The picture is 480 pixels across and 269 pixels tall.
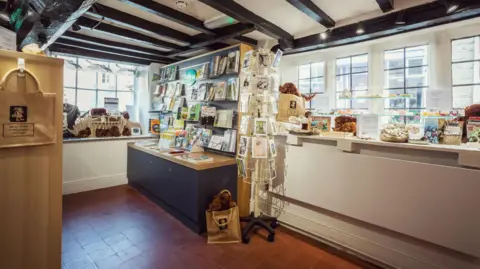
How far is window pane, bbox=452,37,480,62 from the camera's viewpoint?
8.11 ft

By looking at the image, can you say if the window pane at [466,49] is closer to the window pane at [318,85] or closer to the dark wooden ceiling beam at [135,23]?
the window pane at [318,85]

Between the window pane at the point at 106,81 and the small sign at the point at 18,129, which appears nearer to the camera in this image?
the small sign at the point at 18,129

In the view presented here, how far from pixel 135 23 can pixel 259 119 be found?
188 cm

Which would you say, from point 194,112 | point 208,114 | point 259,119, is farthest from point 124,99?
point 259,119

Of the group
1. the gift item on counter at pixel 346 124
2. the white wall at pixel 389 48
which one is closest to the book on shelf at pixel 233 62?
the white wall at pixel 389 48

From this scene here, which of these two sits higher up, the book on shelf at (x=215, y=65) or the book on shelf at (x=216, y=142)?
the book on shelf at (x=215, y=65)

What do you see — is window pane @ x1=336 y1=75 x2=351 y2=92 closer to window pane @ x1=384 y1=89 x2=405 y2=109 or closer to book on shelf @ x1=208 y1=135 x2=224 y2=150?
window pane @ x1=384 y1=89 x2=405 y2=109

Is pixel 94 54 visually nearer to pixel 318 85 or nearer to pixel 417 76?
pixel 318 85

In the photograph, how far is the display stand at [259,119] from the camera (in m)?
2.49

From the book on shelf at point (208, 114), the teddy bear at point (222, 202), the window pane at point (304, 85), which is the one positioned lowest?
the teddy bear at point (222, 202)

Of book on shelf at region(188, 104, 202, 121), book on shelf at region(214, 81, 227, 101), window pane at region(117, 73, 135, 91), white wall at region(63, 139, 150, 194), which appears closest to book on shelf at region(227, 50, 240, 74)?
book on shelf at region(214, 81, 227, 101)

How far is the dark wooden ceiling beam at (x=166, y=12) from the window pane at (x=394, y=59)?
2.28 m

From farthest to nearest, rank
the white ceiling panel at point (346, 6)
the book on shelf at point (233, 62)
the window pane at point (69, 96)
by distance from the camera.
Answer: the window pane at point (69, 96), the book on shelf at point (233, 62), the white ceiling panel at point (346, 6)

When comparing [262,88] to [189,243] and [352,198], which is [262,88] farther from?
[189,243]
